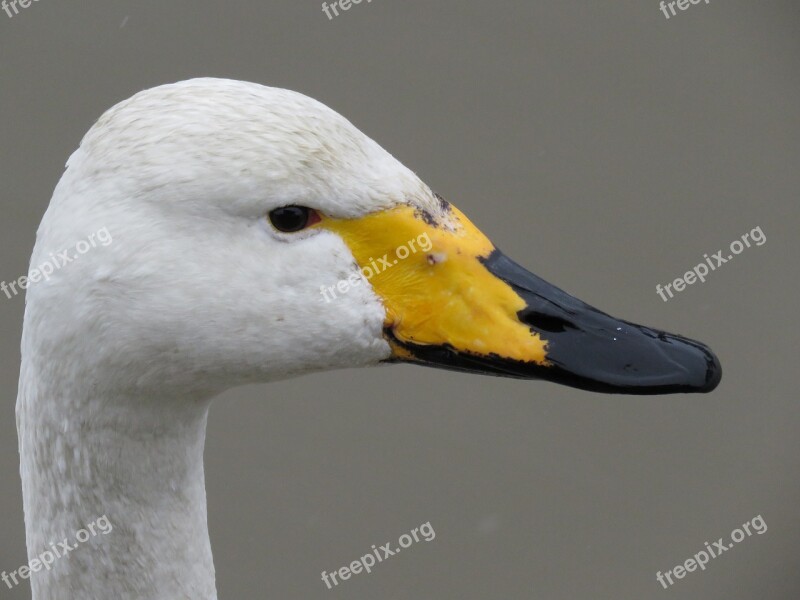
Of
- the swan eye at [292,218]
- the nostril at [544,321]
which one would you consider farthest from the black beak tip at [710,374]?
the swan eye at [292,218]

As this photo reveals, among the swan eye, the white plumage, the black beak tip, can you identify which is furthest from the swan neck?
the black beak tip

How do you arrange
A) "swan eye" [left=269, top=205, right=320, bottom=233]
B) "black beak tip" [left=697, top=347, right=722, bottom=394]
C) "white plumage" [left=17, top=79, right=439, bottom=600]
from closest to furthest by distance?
"white plumage" [left=17, top=79, right=439, bottom=600]
"swan eye" [left=269, top=205, right=320, bottom=233]
"black beak tip" [left=697, top=347, right=722, bottom=394]

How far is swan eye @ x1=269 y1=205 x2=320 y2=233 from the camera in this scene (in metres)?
2.32

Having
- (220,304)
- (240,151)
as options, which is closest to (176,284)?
(220,304)

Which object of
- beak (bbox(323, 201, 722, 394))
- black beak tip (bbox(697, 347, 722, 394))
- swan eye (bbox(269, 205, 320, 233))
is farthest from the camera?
black beak tip (bbox(697, 347, 722, 394))

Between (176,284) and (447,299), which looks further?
(447,299)

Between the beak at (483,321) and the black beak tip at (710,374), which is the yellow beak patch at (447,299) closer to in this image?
the beak at (483,321)

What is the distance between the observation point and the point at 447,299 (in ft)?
8.12

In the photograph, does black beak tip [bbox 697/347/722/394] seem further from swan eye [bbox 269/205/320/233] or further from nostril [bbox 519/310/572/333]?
swan eye [bbox 269/205/320/233]

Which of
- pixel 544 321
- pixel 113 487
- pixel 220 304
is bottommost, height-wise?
pixel 544 321

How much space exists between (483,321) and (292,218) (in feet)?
1.80

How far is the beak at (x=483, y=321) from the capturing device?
243 cm

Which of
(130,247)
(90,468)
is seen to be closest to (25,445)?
(90,468)

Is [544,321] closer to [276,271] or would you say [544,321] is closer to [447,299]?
[447,299]
